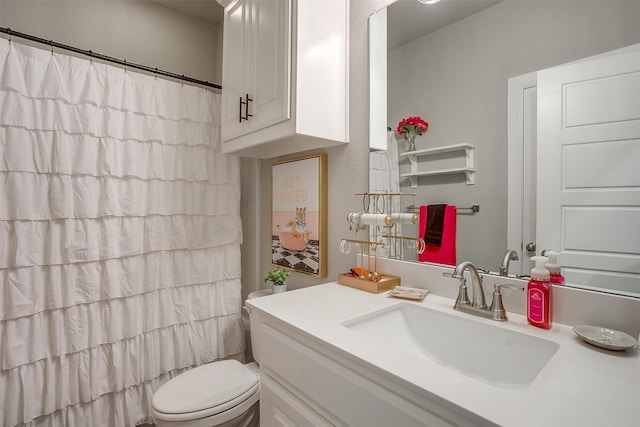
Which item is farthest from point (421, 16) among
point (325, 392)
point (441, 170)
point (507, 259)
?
point (325, 392)

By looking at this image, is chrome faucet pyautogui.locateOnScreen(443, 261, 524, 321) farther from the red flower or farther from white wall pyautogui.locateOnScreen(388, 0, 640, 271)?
the red flower

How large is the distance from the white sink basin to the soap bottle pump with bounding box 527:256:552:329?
0.29 feet

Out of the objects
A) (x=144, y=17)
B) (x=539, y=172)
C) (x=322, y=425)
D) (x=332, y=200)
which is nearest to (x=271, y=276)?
(x=332, y=200)

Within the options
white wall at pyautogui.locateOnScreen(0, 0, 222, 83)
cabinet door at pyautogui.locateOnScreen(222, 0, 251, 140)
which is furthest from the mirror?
white wall at pyautogui.locateOnScreen(0, 0, 222, 83)

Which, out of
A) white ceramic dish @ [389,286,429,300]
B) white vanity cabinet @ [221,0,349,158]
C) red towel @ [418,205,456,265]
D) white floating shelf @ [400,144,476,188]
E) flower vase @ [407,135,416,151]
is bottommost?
white ceramic dish @ [389,286,429,300]

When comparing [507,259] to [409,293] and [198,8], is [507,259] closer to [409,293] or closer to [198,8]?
[409,293]

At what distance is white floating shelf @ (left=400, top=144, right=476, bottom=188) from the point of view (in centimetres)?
105

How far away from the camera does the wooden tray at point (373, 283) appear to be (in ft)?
3.83

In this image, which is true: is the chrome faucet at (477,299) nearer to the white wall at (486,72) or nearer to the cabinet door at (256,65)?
the white wall at (486,72)

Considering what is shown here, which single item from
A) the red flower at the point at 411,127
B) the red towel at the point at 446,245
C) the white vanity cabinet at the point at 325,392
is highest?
the red flower at the point at 411,127

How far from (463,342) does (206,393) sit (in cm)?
106

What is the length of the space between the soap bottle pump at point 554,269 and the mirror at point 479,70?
0.06 m

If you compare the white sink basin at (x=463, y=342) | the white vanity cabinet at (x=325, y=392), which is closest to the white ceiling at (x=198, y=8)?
the white vanity cabinet at (x=325, y=392)

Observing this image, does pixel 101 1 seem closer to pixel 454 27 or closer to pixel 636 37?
pixel 454 27
